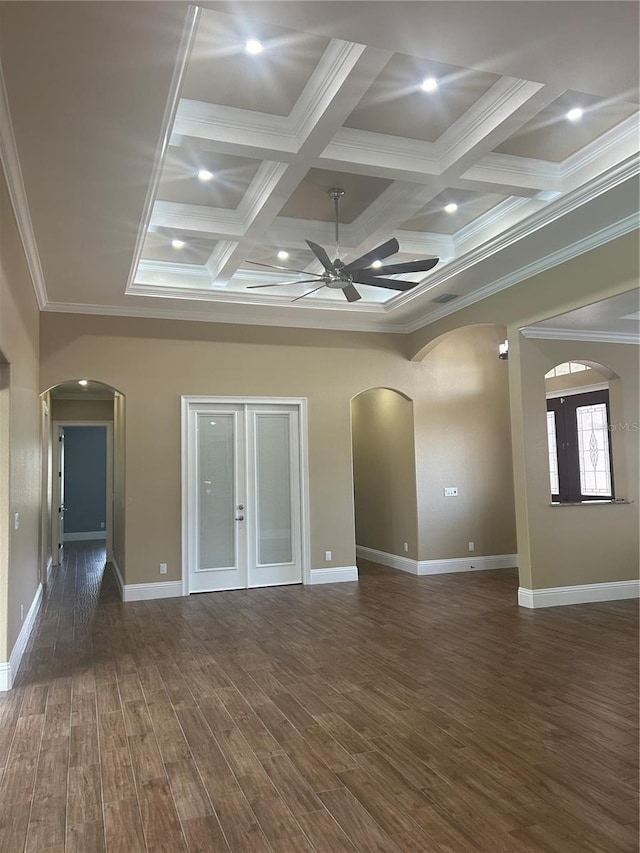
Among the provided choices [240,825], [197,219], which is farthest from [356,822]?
[197,219]

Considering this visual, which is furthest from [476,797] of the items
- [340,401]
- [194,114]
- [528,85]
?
[340,401]

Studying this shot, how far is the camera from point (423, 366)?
8.14m

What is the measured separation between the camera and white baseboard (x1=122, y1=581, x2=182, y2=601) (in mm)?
6715

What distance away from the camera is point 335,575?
7.59 metres

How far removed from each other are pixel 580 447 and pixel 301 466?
390 cm

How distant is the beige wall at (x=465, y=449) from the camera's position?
8.00 m

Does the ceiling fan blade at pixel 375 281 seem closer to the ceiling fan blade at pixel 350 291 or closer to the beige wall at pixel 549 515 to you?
the ceiling fan blade at pixel 350 291

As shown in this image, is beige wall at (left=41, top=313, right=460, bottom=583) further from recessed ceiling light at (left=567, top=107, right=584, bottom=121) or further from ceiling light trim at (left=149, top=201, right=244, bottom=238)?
recessed ceiling light at (left=567, top=107, right=584, bottom=121)

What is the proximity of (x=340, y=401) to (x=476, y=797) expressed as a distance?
5587mm

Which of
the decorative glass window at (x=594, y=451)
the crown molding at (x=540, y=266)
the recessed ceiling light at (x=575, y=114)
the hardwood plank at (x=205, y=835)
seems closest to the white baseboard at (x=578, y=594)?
the decorative glass window at (x=594, y=451)

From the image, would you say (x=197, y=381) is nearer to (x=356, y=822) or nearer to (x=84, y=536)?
(x=356, y=822)

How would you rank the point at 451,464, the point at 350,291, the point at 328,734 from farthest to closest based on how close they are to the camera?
the point at 451,464, the point at 350,291, the point at 328,734

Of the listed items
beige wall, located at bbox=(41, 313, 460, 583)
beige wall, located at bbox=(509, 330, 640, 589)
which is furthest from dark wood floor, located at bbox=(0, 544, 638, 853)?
beige wall, located at bbox=(41, 313, 460, 583)

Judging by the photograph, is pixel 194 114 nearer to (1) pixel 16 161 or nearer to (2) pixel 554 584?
(1) pixel 16 161
